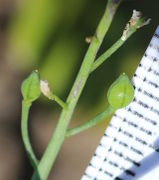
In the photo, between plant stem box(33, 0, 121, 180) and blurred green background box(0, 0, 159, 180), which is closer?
plant stem box(33, 0, 121, 180)

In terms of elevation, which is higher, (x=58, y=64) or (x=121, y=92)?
(x=121, y=92)

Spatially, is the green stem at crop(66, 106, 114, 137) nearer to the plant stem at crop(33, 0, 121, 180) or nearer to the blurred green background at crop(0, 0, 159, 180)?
the plant stem at crop(33, 0, 121, 180)

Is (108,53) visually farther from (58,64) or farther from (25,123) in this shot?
(58,64)

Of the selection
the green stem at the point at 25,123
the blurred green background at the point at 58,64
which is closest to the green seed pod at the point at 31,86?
the green stem at the point at 25,123

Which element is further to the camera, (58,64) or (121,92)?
(58,64)

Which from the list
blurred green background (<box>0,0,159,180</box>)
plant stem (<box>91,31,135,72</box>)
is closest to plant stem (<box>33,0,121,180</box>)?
plant stem (<box>91,31,135,72</box>)

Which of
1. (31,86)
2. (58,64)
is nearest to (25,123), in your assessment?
(31,86)
